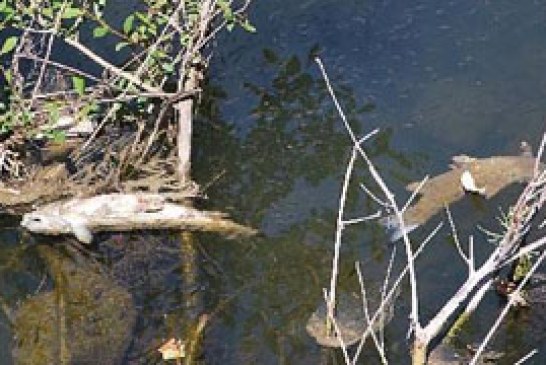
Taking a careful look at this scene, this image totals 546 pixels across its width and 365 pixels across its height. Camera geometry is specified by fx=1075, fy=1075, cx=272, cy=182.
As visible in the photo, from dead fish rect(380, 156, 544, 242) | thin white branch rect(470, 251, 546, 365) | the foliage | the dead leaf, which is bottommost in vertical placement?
the dead leaf

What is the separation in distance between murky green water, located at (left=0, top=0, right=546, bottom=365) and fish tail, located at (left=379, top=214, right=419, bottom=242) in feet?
0.25

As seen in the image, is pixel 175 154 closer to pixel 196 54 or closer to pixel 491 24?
pixel 196 54

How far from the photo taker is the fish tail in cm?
Result: 639

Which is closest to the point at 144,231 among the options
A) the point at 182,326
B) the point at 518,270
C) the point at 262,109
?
the point at 182,326

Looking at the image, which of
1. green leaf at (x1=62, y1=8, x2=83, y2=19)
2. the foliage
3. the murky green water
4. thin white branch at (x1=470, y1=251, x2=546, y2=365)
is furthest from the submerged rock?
thin white branch at (x1=470, y1=251, x2=546, y2=365)

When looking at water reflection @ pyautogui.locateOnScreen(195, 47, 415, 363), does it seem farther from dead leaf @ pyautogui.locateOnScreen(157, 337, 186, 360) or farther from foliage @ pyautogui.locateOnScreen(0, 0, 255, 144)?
foliage @ pyautogui.locateOnScreen(0, 0, 255, 144)

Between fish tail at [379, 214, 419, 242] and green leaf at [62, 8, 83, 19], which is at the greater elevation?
green leaf at [62, 8, 83, 19]

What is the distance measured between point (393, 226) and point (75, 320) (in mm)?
1953

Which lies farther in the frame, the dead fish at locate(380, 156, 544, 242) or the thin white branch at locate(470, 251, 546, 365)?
the dead fish at locate(380, 156, 544, 242)

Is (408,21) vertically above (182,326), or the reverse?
(408,21)

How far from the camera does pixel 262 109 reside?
755cm

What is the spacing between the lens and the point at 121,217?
255 inches

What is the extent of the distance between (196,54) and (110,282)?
1.44 meters

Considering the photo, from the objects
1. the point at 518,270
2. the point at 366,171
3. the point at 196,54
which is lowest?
the point at 518,270
